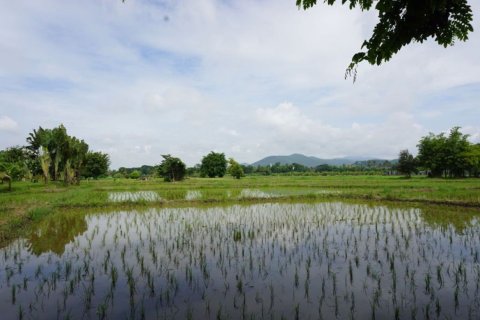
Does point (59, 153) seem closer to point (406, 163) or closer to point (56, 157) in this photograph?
point (56, 157)

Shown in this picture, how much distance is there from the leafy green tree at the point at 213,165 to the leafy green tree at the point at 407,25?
61575mm

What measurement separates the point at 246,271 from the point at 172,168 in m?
38.4

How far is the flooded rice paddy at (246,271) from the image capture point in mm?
5316

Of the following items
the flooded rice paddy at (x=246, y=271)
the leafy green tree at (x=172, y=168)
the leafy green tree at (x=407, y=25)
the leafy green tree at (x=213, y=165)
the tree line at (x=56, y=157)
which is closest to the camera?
the leafy green tree at (x=407, y=25)

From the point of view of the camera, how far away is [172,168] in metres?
44.4

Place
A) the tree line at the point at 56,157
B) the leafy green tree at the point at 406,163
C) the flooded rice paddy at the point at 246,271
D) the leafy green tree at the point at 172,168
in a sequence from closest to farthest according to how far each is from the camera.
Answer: the flooded rice paddy at the point at 246,271 → the tree line at the point at 56,157 → the leafy green tree at the point at 172,168 → the leafy green tree at the point at 406,163

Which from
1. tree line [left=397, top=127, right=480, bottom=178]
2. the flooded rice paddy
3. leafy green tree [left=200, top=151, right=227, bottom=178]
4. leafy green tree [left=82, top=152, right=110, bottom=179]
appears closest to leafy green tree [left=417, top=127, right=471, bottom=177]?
tree line [left=397, top=127, right=480, bottom=178]

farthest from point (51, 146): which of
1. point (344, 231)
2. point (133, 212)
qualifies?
point (344, 231)

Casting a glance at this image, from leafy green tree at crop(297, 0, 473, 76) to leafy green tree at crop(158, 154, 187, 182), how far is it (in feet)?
139

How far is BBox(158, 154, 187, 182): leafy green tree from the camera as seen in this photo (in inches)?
1730

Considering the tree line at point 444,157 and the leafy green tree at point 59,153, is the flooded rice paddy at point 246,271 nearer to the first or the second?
the leafy green tree at point 59,153

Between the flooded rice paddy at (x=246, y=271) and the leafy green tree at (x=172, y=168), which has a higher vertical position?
the leafy green tree at (x=172, y=168)

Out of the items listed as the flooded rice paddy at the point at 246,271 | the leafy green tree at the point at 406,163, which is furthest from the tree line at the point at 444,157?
the flooded rice paddy at the point at 246,271

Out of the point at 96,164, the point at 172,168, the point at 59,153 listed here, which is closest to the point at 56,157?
the point at 59,153
